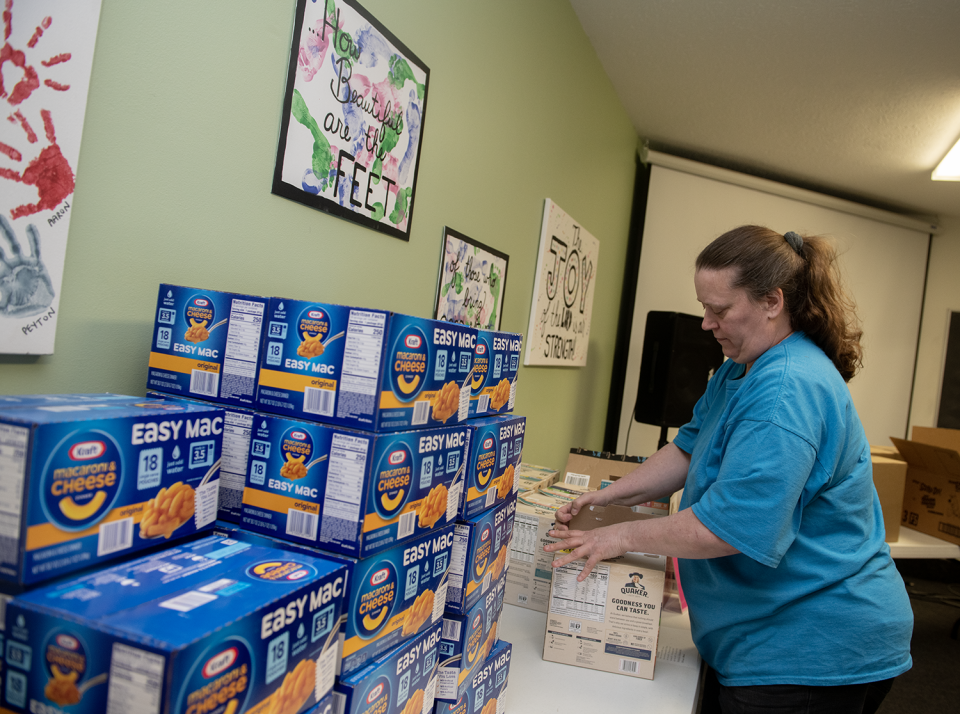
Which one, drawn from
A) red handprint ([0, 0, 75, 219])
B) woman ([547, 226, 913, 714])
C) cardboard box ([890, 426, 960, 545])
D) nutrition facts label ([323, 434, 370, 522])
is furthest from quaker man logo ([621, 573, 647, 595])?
cardboard box ([890, 426, 960, 545])

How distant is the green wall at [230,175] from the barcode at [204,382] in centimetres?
20

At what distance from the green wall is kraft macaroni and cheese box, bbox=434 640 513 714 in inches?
29.7

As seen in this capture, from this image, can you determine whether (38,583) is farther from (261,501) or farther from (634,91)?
(634,91)

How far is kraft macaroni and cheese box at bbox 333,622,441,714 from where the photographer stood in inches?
31.1

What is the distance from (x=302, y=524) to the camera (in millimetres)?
828

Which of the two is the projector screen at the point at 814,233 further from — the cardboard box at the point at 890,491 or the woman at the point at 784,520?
the woman at the point at 784,520

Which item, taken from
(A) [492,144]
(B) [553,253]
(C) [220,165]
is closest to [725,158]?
(B) [553,253]

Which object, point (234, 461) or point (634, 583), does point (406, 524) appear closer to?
point (234, 461)

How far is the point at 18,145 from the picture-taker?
0.84m

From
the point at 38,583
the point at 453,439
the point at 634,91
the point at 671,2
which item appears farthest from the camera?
the point at 634,91

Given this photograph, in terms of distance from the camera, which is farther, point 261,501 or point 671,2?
point 671,2

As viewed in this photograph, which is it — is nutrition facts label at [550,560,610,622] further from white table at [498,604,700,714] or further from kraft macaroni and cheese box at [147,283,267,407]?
kraft macaroni and cheese box at [147,283,267,407]

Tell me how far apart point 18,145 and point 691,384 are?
12.0 feet

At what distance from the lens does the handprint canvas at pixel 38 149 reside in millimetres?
828
